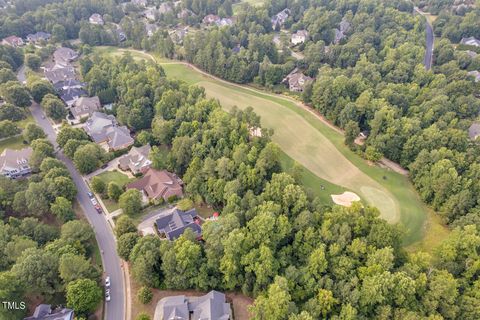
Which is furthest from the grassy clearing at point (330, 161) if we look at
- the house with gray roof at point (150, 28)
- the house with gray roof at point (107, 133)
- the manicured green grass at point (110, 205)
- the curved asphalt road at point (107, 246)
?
the house with gray roof at point (150, 28)

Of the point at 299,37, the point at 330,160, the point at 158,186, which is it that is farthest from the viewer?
the point at 299,37

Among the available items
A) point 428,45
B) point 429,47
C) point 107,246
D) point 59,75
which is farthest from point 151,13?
point 107,246

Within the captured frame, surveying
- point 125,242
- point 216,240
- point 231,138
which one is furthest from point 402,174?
point 125,242

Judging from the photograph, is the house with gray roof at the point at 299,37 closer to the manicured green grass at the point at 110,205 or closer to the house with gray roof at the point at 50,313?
the manicured green grass at the point at 110,205

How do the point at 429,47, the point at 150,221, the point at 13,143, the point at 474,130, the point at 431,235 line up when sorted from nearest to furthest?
1. the point at 431,235
2. the point at 150,221
3. the point at 13,143
4. the point at 474,130
5. the point at 429,47

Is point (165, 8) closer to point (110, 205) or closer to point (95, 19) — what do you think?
point (95, 19)

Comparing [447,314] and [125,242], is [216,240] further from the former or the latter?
[447,314]
